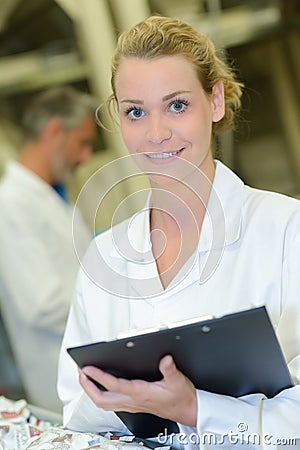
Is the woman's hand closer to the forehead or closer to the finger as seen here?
the finger

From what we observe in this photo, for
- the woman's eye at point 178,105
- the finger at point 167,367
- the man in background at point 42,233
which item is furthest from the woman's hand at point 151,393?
the man in background at point 42,233

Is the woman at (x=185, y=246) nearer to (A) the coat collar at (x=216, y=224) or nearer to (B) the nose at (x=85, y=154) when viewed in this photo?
(A) the coat collar at (x=216, y=224)

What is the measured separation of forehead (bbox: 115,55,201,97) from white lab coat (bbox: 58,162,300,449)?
0.45ft

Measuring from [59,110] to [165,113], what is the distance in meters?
1.34

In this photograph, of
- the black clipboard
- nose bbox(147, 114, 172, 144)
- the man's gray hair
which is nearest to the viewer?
the black clipboard

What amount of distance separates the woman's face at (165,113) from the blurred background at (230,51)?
117 centimetres

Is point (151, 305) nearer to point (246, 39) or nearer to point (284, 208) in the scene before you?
point (284, 208)

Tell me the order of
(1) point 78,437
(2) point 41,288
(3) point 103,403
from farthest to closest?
1. (2) point 41,288
2. (1) point 78,437
3. (3) point 103,403

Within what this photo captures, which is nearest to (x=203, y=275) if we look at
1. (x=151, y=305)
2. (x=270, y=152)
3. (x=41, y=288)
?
(x=151, y=305)

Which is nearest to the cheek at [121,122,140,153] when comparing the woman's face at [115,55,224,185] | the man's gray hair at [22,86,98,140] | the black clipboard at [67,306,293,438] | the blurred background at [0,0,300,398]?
the woman's face at [115,55,224,185]

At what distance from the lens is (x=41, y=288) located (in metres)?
2.15

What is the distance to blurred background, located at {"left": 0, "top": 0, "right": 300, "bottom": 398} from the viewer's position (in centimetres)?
235

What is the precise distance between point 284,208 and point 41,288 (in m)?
1.20

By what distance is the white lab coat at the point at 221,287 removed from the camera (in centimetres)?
98
